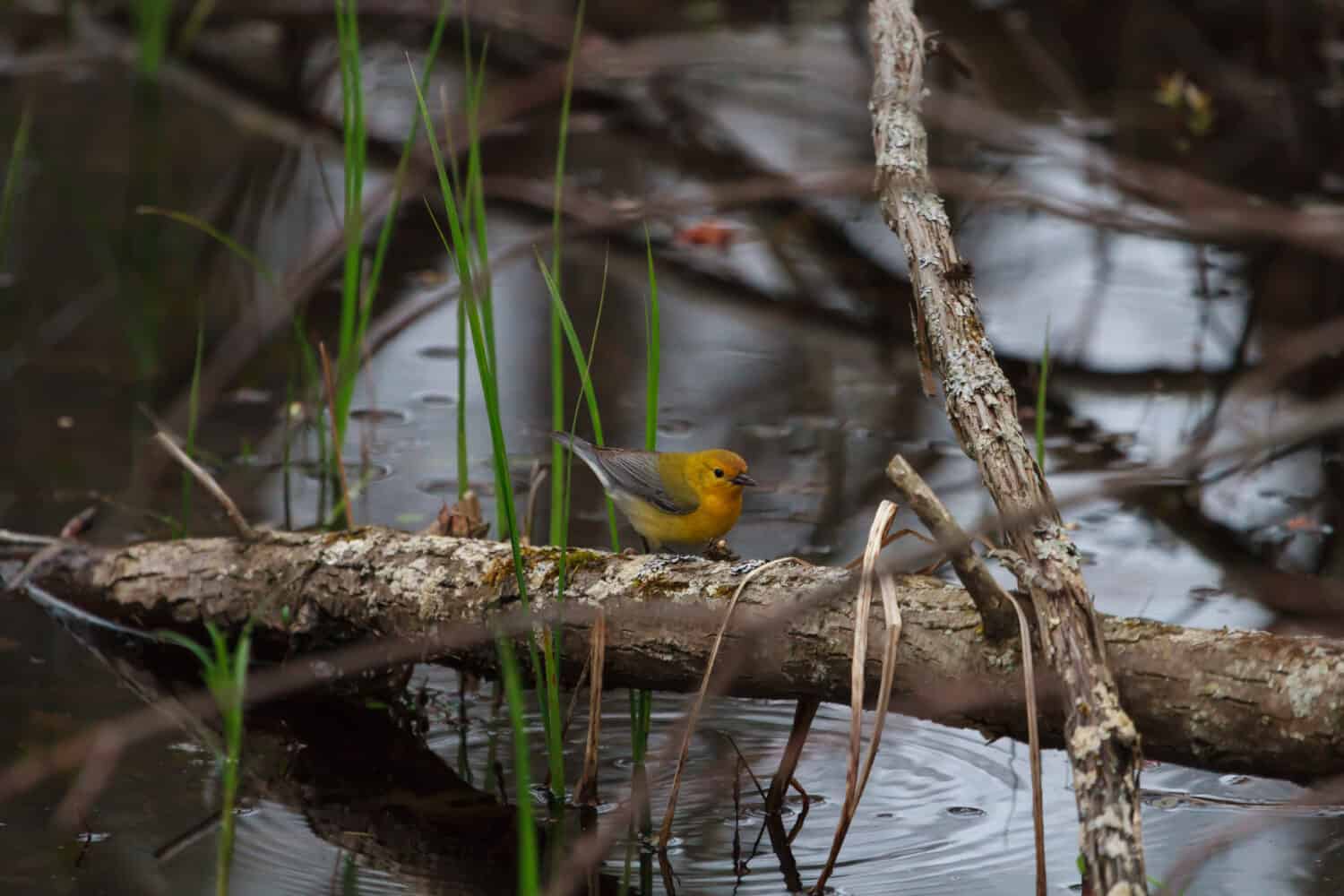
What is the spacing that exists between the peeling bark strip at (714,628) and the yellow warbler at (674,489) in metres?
0.51

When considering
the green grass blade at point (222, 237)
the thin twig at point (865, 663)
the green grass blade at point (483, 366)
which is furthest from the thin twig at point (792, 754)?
the green grass blade at point (222, 237)

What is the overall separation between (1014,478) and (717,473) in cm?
137

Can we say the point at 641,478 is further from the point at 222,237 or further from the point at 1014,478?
the point at 1014,478

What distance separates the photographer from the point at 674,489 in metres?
3.88

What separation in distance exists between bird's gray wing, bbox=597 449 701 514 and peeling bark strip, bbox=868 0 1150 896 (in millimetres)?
894

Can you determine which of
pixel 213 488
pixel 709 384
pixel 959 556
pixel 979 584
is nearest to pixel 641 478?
pixel 213 488

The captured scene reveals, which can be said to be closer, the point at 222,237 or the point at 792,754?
the point at 792,754

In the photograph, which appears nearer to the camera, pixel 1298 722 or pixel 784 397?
pixel 1298 722

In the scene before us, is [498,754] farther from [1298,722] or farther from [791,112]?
[791,112]

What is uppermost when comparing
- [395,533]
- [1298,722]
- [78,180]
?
[78,180]

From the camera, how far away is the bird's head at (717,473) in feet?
13.0

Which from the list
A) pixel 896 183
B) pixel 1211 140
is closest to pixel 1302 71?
pixel 1211 140

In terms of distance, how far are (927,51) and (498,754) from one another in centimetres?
210

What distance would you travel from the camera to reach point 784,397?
604 centimetres
